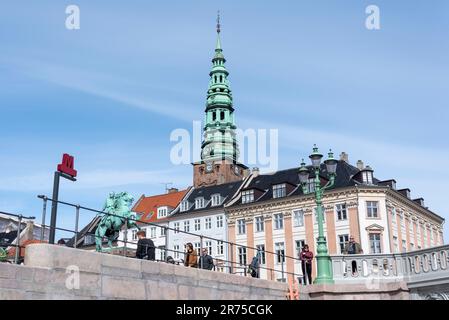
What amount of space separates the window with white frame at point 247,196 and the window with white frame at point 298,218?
5.53 m

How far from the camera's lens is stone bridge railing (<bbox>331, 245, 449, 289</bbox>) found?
66.4 ft

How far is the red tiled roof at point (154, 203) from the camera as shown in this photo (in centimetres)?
7375

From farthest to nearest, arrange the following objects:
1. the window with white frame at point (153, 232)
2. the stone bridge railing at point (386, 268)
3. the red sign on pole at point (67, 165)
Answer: the window with white frame at point (153, 232) < the stone bridge railing at point (386, 268) < the red sign on pole at point (67, 165)

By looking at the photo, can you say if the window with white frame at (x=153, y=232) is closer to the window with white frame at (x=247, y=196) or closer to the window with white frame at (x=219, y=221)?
the window with white frame at (x=219, y=221)

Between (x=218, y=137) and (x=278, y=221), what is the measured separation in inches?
1004

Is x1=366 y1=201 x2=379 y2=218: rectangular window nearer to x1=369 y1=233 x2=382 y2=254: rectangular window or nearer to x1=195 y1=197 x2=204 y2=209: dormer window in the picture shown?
x1=369 y1=233 x2=382 y2=254: rectangular window

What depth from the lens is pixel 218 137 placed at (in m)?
83.7

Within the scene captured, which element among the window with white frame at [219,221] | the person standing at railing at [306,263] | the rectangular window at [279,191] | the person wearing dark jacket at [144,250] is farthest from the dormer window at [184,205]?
the person wearing dark jacket at [144,250]

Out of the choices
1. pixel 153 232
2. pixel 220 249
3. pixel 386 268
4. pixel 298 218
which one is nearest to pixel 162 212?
pixel 153 232

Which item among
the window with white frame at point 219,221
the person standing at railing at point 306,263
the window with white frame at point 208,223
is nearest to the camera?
the person standing at railing at point 306,263

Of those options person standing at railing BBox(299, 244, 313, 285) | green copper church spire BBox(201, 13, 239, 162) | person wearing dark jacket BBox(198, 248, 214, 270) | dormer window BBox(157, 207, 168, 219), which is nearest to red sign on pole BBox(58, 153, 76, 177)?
person wearing dark jacket BBox(198, 248, 214, 270)

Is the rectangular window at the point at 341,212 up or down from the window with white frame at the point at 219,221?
down
